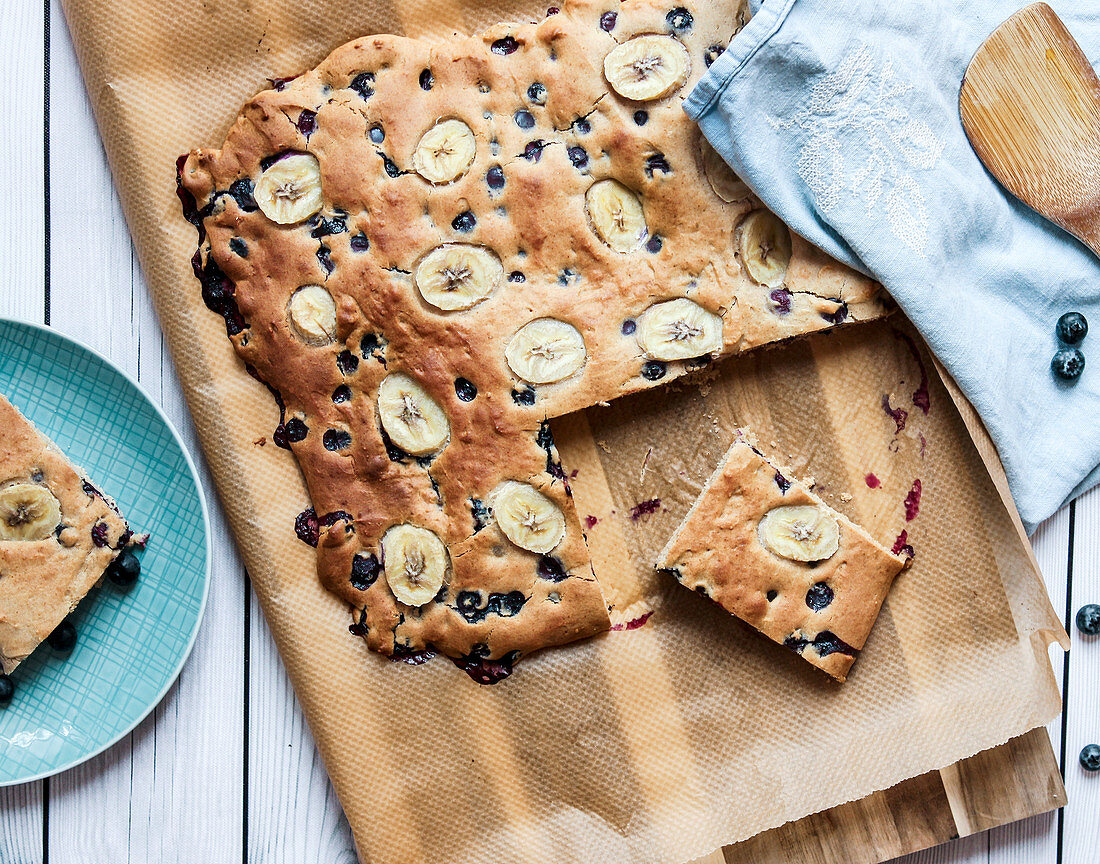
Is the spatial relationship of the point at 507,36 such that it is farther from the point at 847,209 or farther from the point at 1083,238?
the point at 1083,238

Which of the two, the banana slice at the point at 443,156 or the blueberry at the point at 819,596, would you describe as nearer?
the banana slice at the point at 443,156

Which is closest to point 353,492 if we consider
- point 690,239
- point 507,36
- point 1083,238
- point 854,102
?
point 690,239

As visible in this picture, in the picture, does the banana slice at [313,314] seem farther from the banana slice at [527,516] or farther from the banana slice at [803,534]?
the banana slice at [803,534]

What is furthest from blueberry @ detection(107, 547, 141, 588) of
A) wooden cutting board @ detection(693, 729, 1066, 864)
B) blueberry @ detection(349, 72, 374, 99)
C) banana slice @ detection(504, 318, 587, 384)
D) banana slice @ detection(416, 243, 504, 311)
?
wooden cutting board @ detection(693, 729, 1066, 864)

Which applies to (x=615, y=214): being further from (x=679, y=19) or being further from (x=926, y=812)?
(x=926, y=812)

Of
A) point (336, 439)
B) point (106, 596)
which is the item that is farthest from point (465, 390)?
point (106, 596)

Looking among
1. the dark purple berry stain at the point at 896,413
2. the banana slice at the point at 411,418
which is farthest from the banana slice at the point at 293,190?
the dark purple berry stain at the point at 896,413
